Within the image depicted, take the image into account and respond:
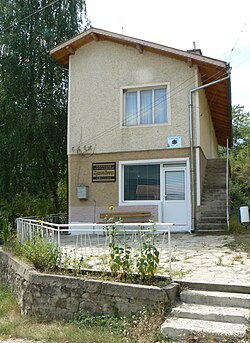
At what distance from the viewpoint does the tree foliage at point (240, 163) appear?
68.3 feet

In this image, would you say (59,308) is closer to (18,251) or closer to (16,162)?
(18,251)

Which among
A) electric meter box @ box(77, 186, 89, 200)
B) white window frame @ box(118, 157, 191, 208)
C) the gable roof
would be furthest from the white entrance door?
the gable roof

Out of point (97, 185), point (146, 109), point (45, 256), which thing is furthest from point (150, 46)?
point (45, 256)

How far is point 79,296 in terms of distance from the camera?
6.05 meters

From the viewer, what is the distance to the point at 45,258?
22.3ft

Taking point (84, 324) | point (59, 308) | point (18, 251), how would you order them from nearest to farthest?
1. point (84, 324)
2. point (59, 308)
3. point (18, 251)

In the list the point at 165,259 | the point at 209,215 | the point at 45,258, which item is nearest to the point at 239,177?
the point at 209,215

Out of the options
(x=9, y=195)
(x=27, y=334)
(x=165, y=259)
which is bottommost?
(x=27, y=334)

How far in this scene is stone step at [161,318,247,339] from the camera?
463 cm

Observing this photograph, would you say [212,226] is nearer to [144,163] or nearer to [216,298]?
[144,163]

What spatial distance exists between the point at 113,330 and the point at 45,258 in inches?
81.2

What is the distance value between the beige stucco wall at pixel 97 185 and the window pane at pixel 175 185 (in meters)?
0.59

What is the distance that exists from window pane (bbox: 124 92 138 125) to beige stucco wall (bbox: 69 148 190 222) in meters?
1.16

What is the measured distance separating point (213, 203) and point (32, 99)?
9.21 m
